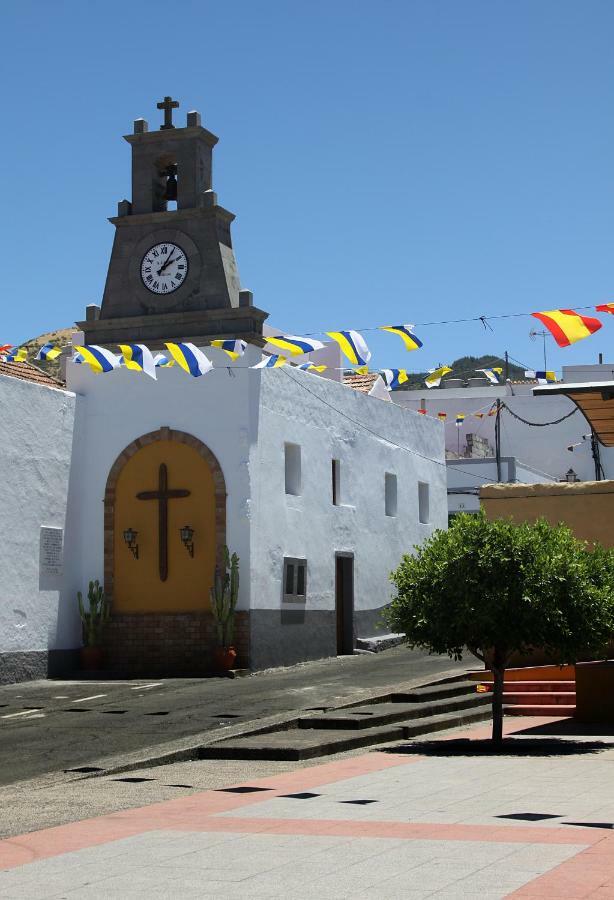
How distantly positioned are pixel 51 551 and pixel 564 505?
9013 mm

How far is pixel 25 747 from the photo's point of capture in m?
14.0

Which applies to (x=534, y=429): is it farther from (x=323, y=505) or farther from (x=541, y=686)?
(x=541, y=686)

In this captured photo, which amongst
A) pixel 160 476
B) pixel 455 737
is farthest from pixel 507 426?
pixel 455 737

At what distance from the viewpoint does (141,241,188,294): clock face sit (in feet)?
94.6

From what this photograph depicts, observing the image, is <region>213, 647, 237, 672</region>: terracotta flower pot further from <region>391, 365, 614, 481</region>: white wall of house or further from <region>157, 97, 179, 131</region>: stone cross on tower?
<region>391, 365, 614, 481</region>: white wall of house

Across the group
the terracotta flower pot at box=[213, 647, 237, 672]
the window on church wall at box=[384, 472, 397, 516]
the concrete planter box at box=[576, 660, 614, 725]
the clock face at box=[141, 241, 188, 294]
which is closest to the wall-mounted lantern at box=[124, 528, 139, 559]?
the terracotta flower pot at box=[213, 647, 237, 672]

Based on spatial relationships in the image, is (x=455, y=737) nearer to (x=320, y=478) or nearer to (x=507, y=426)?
(x=320, y=478)

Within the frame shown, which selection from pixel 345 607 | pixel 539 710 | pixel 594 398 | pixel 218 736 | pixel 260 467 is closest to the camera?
pixel 594 398

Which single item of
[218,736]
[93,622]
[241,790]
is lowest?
[241,790]

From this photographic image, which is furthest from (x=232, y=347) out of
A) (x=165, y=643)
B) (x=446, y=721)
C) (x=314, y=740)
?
Answer: (x=314, y=740)

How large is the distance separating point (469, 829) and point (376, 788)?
2.32 metres

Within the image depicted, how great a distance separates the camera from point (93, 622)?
891 inches

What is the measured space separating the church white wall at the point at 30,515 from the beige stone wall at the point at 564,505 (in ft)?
25.3

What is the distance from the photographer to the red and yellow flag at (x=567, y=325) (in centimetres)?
1680
